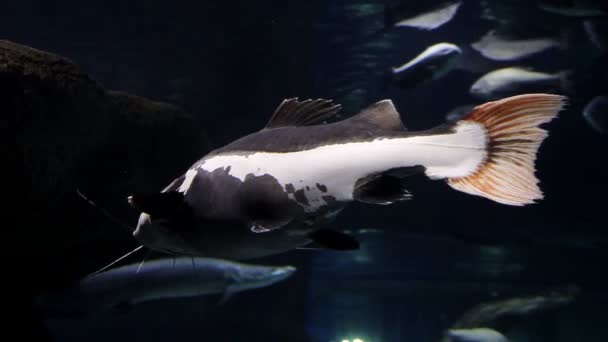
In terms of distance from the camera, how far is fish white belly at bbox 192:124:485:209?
1.61 m

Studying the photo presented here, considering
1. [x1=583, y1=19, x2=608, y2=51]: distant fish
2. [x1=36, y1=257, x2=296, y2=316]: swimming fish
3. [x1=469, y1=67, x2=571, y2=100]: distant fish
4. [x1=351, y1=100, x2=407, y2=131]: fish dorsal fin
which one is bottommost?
[x1=36, y1=257, x2=296, y2=316]: swimming fish

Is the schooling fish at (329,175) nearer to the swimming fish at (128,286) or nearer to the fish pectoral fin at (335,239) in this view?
the fish pectoral fin at (335,239)

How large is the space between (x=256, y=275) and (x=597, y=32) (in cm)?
683

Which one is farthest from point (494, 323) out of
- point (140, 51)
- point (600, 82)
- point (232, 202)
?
point (232, 202)

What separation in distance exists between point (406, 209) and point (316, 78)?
184 inches

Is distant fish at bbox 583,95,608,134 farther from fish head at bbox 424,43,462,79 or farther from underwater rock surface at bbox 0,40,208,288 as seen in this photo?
underwater rock surface at bbox 0,40,208,288

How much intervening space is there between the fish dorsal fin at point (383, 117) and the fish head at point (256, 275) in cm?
517

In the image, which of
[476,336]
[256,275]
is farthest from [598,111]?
[256,275]

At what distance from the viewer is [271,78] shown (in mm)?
9891

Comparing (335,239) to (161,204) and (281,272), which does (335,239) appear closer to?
(161,204)

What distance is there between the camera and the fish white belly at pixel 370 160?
161cm

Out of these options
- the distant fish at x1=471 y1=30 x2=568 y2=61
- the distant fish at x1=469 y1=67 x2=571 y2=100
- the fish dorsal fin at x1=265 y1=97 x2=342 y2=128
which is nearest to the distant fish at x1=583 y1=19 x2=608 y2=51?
the distant fish at x1=471 y1=30 x2=568 y2=61

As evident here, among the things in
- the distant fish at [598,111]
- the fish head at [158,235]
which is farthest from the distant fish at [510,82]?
the fish head at [158,235]

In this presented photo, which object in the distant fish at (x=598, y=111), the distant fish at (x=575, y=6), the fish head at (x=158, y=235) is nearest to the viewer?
the fish head at (x=158, y=235)
